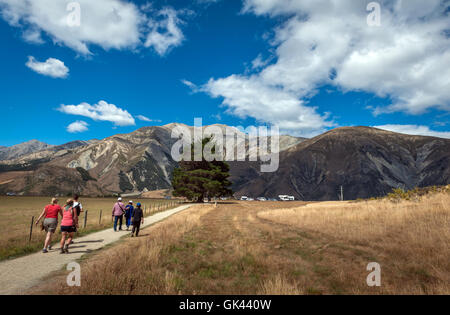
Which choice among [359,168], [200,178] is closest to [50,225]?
[200,178]

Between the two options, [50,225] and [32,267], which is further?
[50,225]

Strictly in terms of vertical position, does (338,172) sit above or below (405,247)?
above

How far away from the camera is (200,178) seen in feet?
190

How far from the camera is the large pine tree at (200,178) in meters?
58.3

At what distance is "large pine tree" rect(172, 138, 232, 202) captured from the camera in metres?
58.3

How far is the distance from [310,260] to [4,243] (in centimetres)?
1266

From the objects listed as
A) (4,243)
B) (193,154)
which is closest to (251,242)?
(4,243)

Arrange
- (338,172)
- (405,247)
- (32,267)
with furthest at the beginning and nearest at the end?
(338,172)
(405,247)
(32,267)

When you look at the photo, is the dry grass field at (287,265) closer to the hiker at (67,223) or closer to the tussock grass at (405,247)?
the tussock grass at (405,247)

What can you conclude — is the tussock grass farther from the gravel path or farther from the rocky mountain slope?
the rocky mountain slope

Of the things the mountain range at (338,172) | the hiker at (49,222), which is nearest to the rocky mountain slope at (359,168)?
the mountain range at (338,172)

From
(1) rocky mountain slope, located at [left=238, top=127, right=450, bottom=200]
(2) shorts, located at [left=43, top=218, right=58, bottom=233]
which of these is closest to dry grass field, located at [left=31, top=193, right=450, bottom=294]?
(2) shorts, located at [left=43, top=218, right=58, bottom=233]

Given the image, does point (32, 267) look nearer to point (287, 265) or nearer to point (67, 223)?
point (67, 223)

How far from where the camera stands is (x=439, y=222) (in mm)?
11172
